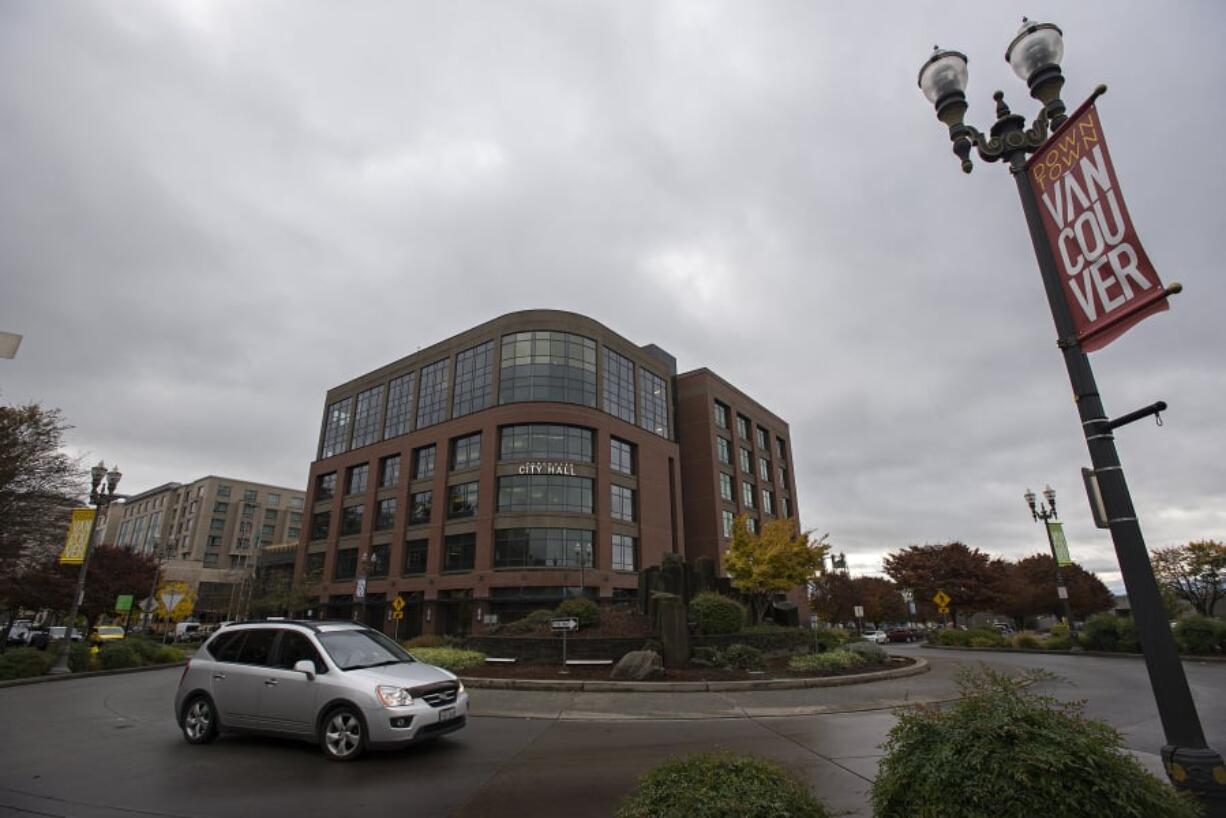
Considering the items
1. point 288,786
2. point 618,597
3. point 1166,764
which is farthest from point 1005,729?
point 618,597

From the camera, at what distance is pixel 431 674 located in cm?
870

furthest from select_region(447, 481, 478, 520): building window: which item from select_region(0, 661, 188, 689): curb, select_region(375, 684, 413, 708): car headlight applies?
select_region(375, 684, 413, 708): car headlight

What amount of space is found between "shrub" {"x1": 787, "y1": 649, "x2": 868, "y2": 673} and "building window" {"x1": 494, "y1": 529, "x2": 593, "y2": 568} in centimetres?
2751

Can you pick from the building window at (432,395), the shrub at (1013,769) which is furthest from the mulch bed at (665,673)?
the building window at (432,395)

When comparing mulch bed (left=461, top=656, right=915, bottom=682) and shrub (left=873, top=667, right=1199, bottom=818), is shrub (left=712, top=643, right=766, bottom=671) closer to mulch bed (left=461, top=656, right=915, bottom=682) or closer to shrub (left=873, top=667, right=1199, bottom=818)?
mulch bed (left=461, top=656, right=915, bottom=682)

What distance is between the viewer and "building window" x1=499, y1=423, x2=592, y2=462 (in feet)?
157

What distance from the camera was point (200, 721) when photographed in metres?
8.98

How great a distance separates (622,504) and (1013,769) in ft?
156

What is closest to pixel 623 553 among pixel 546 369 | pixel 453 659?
pixel 546 369

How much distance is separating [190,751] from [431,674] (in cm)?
347

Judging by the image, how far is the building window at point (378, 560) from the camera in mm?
54000

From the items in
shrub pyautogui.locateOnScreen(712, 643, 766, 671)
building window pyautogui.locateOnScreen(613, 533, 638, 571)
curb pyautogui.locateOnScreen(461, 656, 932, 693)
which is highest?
building window pyautogui.locateOnScreen(613, 533, 638, 571)

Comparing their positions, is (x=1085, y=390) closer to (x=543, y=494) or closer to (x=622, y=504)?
(x=543, y=494)

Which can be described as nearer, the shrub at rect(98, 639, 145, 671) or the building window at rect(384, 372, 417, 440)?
the shrub at rect(98, 639, 145, 671)
